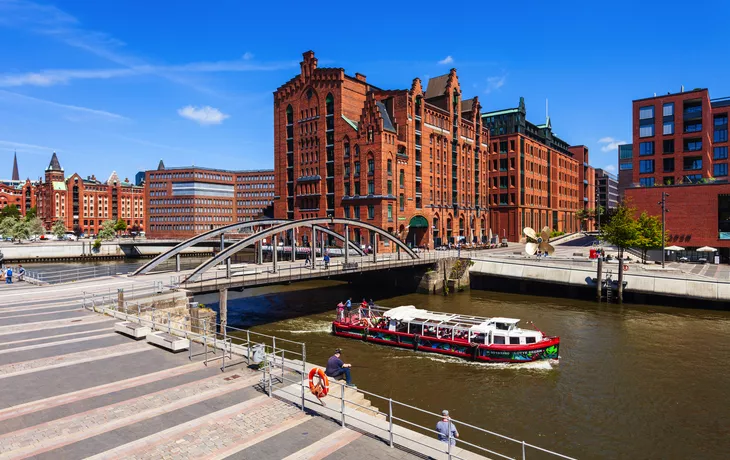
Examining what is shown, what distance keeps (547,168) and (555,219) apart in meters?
14.9

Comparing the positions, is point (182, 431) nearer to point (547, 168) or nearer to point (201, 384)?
point (201, 384)

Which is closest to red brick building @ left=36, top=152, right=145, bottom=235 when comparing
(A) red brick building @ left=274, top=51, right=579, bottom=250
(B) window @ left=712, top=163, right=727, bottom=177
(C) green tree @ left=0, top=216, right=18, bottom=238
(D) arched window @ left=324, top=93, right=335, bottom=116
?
(C) green tree @ left=0, top=216, right=18, bottom=238

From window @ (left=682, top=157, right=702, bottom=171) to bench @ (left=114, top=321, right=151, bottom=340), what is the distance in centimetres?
8704

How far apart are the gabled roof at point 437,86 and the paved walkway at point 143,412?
87.3m

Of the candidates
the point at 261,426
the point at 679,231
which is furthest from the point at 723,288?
the point at 261,426

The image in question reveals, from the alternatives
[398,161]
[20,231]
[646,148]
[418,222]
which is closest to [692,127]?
[646,148]

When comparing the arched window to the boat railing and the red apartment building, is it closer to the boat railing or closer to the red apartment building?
the red apartment building

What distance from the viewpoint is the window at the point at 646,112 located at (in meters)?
80.9

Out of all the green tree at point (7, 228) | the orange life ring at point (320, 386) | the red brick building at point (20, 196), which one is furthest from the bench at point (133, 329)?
the red brick building at point (20, 196)

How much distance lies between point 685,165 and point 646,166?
5772 millimetres

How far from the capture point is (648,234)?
61.0m

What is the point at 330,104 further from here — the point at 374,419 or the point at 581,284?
the point at 374,419

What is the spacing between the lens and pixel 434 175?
3561 inches

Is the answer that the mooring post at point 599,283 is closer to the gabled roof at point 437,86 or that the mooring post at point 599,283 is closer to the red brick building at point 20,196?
the gabled roof at point 437,86
